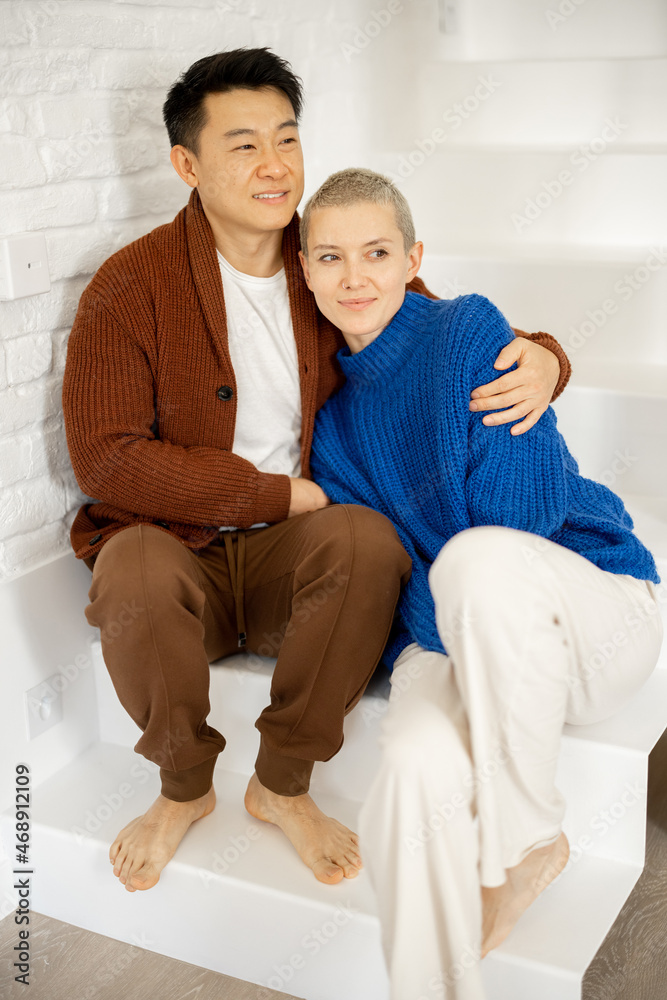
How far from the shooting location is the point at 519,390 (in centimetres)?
136

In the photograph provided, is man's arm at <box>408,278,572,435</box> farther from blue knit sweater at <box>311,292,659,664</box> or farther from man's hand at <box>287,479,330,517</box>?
man's hand at <box>287,479,330,517</box>

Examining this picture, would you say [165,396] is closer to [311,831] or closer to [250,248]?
[250,248]

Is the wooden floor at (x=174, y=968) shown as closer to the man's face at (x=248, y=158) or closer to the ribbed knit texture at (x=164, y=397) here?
the ribbed knit texture at (x=164, y=397)

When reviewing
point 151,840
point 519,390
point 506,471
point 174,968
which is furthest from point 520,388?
point 174,968

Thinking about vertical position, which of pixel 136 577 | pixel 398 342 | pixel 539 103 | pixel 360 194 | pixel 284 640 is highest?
pixel 539 103

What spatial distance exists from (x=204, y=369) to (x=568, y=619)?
69cm

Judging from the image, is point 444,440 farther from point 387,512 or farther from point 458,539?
point 458,539

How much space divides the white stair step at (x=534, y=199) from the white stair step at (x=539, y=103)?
0.27ft

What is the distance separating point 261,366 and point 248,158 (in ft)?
→ 1.04

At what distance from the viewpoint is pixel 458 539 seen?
3.61 ft

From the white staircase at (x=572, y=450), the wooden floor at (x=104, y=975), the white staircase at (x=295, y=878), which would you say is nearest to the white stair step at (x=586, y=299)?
the white staircase at (x=572, y=450)

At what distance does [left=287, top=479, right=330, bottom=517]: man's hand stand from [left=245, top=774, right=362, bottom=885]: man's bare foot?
407 mm

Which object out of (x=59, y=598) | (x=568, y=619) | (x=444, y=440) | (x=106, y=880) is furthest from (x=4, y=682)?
(x=568, y=619)

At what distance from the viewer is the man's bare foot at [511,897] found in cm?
116
